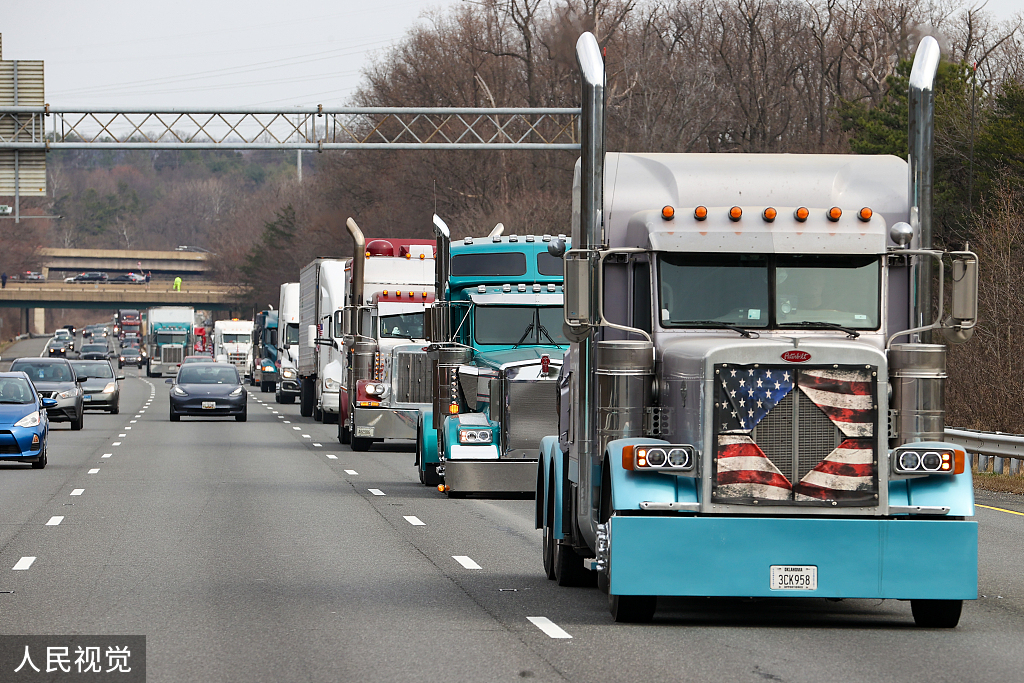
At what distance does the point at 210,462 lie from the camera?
28.0 m

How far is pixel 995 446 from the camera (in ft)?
77.2

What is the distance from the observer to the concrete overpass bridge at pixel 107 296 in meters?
156

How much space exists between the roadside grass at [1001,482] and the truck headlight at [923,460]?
12.4 m

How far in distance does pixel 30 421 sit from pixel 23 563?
12.2 metres

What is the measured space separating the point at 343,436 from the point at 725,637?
24.6 metres

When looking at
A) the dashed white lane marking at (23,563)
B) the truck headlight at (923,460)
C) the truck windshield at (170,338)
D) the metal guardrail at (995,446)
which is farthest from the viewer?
the truck windshield at (170,338)

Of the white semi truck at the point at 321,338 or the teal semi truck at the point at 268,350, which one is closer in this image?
the white semi truck at the point at 321,338

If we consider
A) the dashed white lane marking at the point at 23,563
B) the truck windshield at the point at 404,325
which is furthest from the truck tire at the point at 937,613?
the truck windshield at the point at 404,325

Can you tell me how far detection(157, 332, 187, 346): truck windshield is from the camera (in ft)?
340

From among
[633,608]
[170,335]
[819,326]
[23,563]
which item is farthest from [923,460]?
[170,335]

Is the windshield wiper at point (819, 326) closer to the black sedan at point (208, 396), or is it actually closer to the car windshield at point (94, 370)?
the black sedan at point (208, 396)

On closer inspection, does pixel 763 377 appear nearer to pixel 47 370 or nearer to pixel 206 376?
pixel 47 370

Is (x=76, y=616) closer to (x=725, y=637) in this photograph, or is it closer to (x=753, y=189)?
(x=725, y=637)

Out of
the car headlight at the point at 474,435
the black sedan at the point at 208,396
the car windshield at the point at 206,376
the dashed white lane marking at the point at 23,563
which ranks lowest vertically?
the black sedan at the point at 208,396
